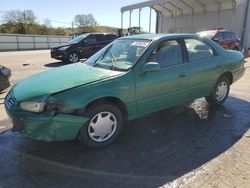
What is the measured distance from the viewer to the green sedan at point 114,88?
10.6ft

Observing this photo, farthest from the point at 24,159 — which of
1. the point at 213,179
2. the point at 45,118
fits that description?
the point at 213,179

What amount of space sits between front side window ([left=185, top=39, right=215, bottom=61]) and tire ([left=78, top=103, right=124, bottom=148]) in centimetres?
185

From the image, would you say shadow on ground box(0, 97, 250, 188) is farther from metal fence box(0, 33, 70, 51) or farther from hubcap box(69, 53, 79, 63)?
metal fence box(0, 33, 70, 51)

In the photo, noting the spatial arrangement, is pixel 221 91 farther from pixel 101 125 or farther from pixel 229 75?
pixel 101 125

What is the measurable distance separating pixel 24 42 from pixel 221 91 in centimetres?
2539

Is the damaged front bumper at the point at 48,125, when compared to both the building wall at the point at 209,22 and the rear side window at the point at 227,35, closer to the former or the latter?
the rear side window at the point at 227,35

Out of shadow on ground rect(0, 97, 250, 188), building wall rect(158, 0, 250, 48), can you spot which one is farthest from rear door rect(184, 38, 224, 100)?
building wall rect(158, 0, 250, 48)

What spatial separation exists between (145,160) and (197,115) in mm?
2022

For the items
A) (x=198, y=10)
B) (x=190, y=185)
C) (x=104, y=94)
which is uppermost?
(x=198, y=10)

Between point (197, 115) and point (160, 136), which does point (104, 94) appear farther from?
point (197, 115)

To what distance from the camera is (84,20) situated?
62.6 metres

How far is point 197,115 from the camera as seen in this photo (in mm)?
4930

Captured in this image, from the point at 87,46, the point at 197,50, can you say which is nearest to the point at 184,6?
the point at 87,46

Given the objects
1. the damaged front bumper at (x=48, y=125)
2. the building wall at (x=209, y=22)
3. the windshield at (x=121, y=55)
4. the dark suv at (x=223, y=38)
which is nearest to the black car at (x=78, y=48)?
the dark suv at (x=223, y=38)
